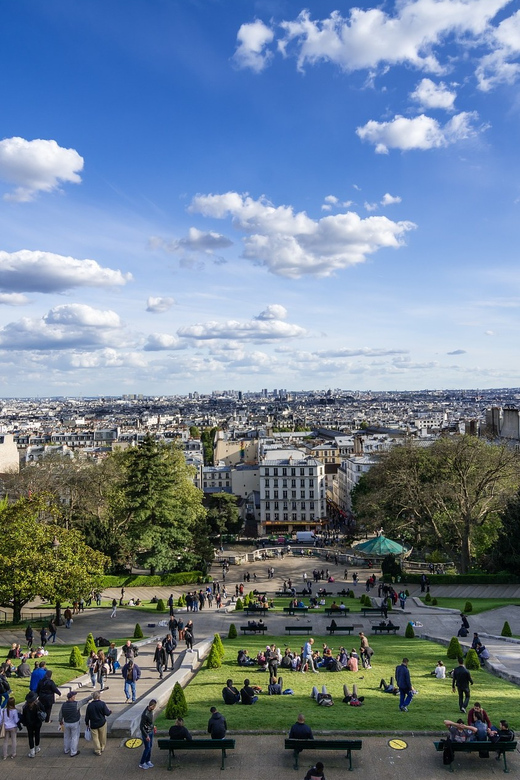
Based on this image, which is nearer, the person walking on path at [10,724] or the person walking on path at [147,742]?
the person walking on path at [147,742]

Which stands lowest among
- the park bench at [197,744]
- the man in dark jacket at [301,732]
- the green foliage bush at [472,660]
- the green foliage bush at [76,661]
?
the green foliage bush at [76,661]

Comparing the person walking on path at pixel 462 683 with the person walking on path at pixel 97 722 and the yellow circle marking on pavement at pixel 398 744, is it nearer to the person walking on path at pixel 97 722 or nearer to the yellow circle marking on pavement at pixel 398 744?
the yellow circle marking on pavement at pixel 398 744

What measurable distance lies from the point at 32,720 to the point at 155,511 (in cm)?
3368

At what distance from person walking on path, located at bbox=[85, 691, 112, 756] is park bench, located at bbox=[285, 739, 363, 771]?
418cm

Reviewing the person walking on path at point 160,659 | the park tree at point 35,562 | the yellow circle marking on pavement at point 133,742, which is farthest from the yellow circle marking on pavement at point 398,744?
the park tree at point 35,562

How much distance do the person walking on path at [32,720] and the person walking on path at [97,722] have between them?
1.15 meters

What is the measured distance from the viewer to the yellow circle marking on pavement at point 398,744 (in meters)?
12.8

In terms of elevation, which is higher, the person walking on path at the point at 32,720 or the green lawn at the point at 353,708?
the person walking on path at the point at 32,720

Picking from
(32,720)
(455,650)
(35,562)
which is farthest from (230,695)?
(35,562)

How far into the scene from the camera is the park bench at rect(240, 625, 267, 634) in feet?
92.1

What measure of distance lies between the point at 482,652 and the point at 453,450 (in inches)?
1009

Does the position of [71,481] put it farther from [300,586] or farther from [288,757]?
[288,757]

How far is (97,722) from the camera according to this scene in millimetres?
12508

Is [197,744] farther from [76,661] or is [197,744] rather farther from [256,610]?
[256,610]
